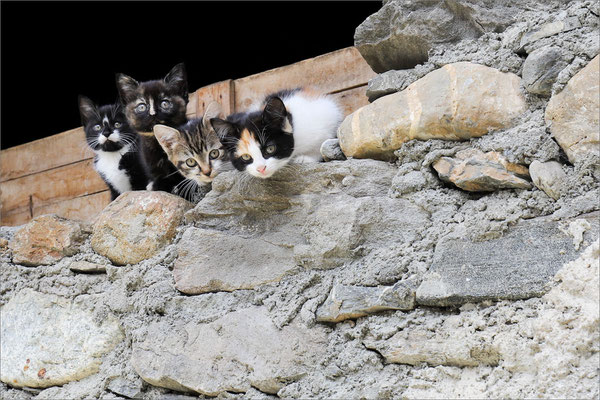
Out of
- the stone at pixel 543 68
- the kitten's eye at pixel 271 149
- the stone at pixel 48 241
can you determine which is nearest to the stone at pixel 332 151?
the kitten's eye at pixel 271 149

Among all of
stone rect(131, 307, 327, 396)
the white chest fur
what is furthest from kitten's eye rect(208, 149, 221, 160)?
stone rect(131, 307, 327, 396)

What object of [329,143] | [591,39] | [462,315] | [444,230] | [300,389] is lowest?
[300,389]

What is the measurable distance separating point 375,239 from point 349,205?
127 mm

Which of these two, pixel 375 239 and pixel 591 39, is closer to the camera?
pixel 591 39

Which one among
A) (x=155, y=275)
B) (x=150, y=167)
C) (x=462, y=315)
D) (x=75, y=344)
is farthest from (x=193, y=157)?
(x=462, y=315)

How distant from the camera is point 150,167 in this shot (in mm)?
2924

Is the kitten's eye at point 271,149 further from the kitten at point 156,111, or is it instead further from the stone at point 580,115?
the stone at point 580,115

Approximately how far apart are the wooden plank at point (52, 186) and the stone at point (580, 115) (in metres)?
2.46

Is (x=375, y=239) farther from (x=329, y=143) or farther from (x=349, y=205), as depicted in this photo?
(x=329, y=143)

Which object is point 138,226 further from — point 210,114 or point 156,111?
point 156,111

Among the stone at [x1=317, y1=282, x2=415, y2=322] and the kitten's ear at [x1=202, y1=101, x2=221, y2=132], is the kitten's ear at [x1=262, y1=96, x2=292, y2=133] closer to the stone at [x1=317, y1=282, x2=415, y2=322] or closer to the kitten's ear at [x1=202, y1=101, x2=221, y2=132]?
the kitten's ear at [x1=202, y1=101, x2=221, y2=132]

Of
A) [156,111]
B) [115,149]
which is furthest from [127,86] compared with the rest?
[115,149]

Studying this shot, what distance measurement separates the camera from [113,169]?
3164mm

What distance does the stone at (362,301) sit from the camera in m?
1.79
